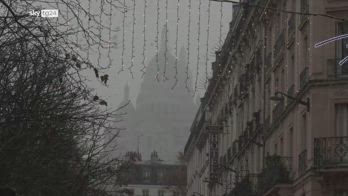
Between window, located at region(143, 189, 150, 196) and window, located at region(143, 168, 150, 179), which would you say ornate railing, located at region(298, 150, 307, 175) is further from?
window, located at region(143, 168, 150, 179)

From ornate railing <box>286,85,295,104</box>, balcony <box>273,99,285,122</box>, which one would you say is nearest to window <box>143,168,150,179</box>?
balcony <box>273,99,285,122</box>

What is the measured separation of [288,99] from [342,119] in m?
5.53

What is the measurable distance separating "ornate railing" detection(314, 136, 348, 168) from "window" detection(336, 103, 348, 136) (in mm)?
520

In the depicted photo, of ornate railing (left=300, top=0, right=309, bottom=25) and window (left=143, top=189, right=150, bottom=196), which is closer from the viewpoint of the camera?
ornate railing (left=300, top=0, right=309, bottom=25)

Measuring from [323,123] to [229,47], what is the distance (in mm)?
25962

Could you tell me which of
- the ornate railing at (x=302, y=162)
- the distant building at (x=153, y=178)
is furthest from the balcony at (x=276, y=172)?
the distant building at (x=153, y=178)

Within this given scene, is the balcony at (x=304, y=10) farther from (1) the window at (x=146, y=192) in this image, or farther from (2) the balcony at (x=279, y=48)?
(1) the window at (x=146, y=192)

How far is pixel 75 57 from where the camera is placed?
50.6 ft

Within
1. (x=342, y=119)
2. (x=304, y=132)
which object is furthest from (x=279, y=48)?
(x=342, y=119)

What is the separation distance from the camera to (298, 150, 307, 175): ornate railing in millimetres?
39628

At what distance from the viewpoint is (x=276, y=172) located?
4347 cm

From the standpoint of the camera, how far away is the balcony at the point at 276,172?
42.9 meters

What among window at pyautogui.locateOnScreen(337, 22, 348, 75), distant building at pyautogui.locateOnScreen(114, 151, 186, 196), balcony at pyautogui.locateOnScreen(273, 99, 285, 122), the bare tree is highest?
distant building at pyautogui.locateOnScreen(114, 151, 186, 196)

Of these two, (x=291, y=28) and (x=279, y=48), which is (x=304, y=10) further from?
(x=279, y=48)
